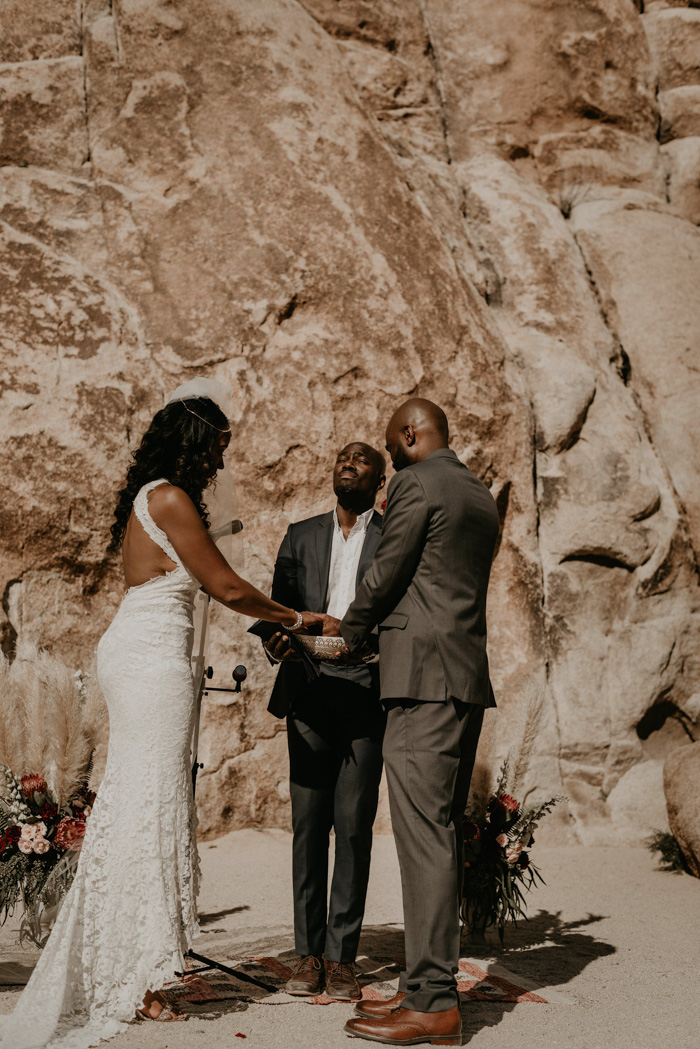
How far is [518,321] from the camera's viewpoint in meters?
7.94

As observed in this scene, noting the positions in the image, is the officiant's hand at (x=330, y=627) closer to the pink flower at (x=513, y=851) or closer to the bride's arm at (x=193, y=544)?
the bride's arm at (x=193, y=544)

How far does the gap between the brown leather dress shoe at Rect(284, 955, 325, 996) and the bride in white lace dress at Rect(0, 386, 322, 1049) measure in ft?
1.66

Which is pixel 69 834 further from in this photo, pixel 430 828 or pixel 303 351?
pixel 303 351

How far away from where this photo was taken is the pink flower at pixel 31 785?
4.16m

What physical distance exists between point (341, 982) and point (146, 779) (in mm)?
1147

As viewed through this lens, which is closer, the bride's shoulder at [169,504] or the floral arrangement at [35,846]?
the bride's shoulder at [169,504]

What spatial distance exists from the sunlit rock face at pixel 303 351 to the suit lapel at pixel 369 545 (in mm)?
2391

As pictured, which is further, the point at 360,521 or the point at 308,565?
the point at 360,521

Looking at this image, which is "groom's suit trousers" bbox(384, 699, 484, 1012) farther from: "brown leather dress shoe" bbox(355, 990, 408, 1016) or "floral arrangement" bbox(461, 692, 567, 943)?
"floral arrangement" bbox(461, 692, 567, 943)

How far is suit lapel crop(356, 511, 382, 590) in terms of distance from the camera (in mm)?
4191

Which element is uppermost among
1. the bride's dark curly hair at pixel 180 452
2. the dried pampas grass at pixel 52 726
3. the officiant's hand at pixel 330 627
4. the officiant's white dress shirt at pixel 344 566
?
the bride's dark curly hair at pixel 180 452

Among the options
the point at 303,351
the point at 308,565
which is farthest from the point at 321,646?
the point at 303,351

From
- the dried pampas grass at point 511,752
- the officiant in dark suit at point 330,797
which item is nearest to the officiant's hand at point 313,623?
the officiant in dark suit at point 330,797

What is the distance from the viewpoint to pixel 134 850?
11.1 ft
